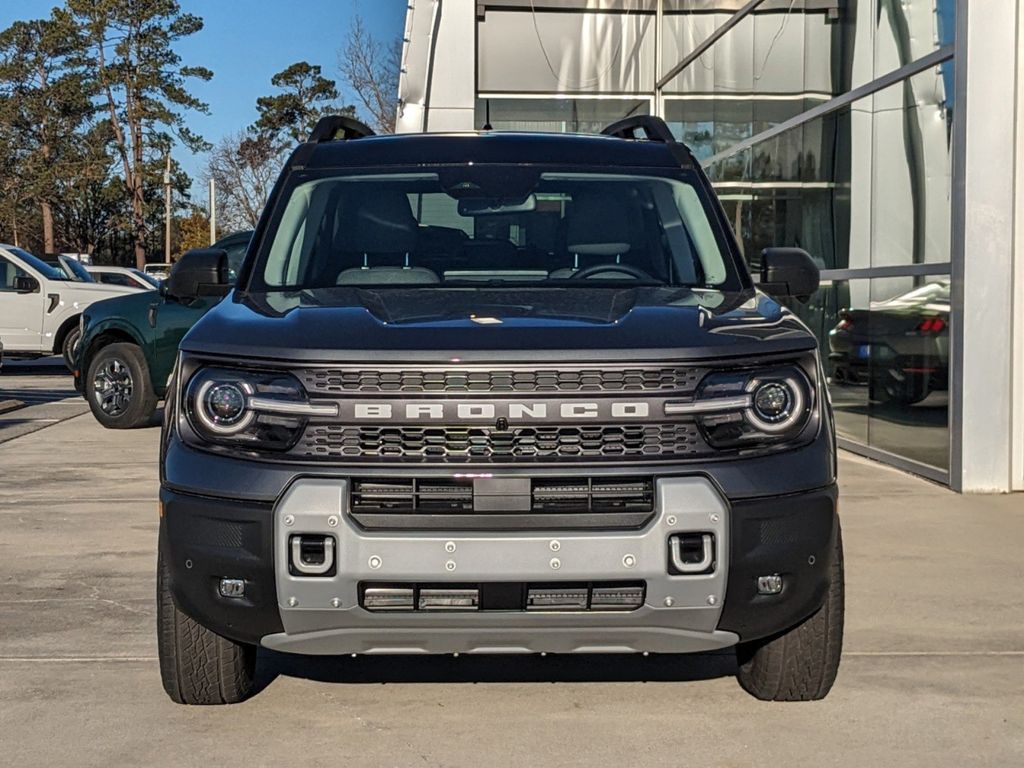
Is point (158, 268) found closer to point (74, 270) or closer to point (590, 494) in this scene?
point (74, 270)

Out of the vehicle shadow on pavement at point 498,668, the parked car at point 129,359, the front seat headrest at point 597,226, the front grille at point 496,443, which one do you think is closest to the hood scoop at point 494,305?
the front grille at point 496,443

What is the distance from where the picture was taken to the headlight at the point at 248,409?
14.2 feet

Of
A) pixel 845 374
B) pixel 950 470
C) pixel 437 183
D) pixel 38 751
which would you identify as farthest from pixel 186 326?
pixel 38 751

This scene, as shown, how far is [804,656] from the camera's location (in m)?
4.90

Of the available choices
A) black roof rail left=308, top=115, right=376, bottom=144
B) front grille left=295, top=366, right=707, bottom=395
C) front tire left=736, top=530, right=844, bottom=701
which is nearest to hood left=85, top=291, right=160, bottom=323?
black roof rail left=308, top=115, right=376, bottom=144

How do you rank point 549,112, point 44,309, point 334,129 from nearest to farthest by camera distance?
point 334,129
point 44,309
point 549,112

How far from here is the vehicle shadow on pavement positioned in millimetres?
5535

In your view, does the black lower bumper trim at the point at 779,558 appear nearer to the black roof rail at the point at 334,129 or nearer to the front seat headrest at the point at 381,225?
the front seat headrest at the point at 381,225

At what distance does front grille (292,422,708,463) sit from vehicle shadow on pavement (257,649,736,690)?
4.76 ft

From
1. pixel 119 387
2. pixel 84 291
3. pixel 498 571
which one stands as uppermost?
pixel 84 291

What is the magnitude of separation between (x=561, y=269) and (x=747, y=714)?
1605mm

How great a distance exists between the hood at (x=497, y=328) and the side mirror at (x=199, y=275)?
589mm

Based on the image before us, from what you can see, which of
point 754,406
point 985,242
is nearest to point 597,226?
point 754,406

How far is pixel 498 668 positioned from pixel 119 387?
9769 millimetres
